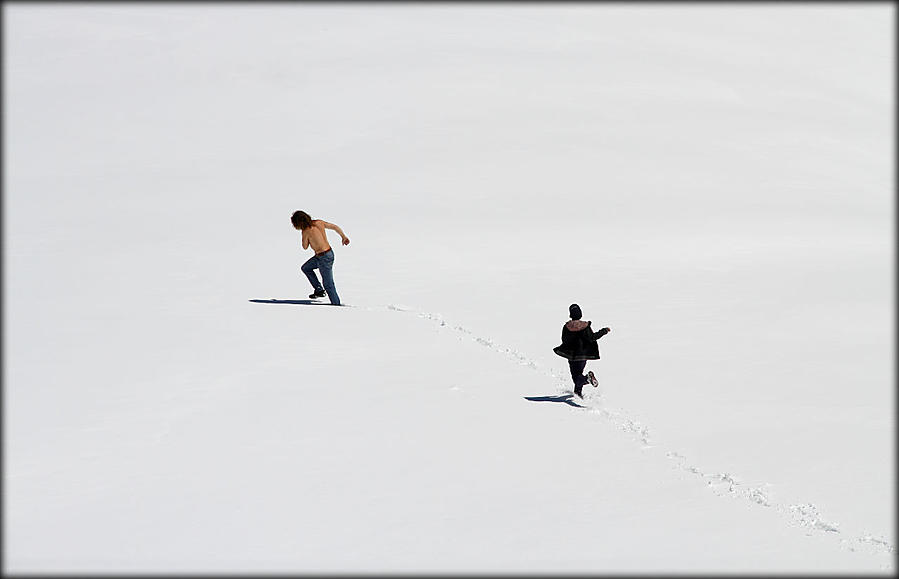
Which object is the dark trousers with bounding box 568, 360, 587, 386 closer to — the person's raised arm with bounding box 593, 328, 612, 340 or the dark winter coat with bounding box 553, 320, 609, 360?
the dark winter coat with bounding box 553, 320, 609, 360

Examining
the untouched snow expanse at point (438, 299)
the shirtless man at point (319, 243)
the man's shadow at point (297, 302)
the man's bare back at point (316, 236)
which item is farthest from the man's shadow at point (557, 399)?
the man's shadow at point (297, 302)

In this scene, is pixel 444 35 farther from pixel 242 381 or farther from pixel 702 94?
pixel 242 381

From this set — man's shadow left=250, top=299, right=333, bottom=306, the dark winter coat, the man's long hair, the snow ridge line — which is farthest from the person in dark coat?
man's shadow left=250, top=299, right=333, bottom=306

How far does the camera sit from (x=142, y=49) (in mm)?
42406

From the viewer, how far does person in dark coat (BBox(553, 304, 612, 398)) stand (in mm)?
10688

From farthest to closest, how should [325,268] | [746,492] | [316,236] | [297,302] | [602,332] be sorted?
1. [297,302]
2. [325,268]
3. [316,236]
4. [602,332]
5. [746,492]

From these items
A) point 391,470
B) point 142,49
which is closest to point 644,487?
point 391,470

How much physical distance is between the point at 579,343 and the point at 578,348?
59 millimetres

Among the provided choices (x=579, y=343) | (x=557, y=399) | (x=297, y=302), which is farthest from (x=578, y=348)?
(x=297, y=302)

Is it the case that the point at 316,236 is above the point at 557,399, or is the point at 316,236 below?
above

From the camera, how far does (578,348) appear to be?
10703mm

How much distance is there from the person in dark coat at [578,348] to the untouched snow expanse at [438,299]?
286mm

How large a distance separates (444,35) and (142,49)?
14.1 meters

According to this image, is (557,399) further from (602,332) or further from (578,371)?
(602,332)
